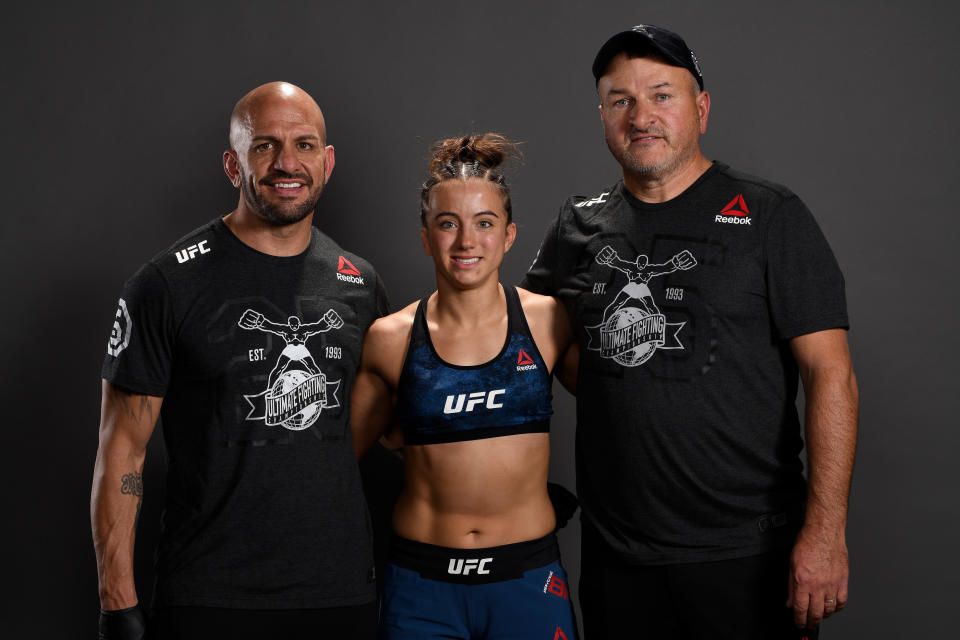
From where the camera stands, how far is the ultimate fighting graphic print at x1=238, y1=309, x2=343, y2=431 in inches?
89.7

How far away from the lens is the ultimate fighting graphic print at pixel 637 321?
227 centimetres

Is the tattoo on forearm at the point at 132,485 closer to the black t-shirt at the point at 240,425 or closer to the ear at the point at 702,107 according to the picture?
the black t-shirt at the point at 240,425

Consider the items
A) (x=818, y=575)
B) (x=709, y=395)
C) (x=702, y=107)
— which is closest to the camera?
(x=818, y=575)

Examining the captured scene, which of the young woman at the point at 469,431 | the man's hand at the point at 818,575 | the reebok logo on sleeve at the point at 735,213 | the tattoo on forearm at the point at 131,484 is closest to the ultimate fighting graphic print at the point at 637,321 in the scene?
the reebok logo on sleeve at the point at 735,213

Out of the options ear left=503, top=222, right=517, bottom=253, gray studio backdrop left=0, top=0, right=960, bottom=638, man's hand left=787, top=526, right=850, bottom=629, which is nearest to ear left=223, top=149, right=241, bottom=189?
gray studio backdrop left=0, top=0, right=960, bottom=638

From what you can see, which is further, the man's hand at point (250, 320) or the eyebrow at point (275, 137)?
the eyebrow at point (275, 137)

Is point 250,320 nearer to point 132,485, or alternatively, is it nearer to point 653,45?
point 132,485

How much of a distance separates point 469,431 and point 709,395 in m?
0.69

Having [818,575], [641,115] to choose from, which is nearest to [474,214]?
[641,115]

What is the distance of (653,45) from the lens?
2326 mm

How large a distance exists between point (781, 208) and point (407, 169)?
1477 millimetres

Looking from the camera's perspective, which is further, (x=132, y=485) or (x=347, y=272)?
(x=347, y=272)

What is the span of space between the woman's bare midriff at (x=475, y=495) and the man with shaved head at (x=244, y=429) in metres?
0.20

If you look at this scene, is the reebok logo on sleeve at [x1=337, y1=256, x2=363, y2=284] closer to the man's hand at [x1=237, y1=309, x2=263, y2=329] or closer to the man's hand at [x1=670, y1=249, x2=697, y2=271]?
the man's hand at [x1=237, y1=309, x2=263, y2=329]
